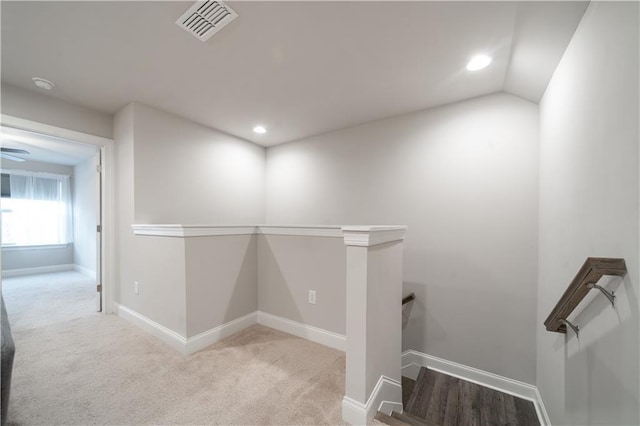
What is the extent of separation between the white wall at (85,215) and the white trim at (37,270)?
222 millimetres

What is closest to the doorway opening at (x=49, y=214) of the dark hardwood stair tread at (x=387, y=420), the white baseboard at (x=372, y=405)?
the white baseboard at (x=372, y=405)

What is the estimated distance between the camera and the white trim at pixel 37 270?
5.10 metres

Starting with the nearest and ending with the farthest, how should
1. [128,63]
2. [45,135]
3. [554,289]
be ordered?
1. [554,289]
2. [128,63]
3. [45,135]

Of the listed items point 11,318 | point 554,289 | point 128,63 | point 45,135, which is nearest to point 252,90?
point 128,63

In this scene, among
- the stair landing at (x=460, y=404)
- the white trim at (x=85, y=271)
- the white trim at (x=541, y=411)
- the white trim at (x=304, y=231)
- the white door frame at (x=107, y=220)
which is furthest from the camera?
the white trim at (x=85, y=271)

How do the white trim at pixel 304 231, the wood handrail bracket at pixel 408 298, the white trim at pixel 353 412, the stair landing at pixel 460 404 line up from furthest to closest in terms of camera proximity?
the wood handrail bracket at pixel 408 298 < the white trim at pixel 304 231 < the stair landing at pixel 460 404 < the white trim at pixel 353 412

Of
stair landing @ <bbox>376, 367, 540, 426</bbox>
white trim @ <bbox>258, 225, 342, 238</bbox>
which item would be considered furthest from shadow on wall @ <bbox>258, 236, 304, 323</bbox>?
stair landing @ <bbox>376, 367, 540, 426</bbox>

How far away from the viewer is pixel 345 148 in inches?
133

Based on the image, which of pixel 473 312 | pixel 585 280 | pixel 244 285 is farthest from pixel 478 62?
pixel 244 285

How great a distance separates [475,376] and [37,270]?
8.34 metres

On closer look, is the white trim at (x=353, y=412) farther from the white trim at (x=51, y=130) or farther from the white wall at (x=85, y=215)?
the white wall at (x=85, y=215)

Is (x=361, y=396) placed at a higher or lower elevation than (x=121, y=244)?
lower

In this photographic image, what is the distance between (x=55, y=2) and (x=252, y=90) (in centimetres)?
134

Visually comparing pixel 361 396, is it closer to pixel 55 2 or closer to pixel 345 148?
pixel 345 148
